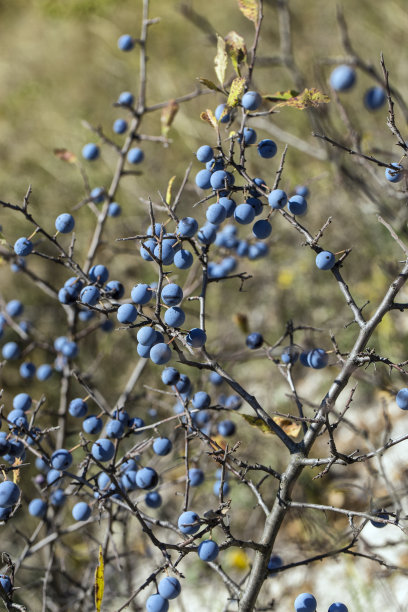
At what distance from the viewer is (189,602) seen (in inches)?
116

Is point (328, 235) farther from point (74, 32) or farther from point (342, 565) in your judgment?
point (74, 32)

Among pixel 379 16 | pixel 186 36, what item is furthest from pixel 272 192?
pixel 186 36

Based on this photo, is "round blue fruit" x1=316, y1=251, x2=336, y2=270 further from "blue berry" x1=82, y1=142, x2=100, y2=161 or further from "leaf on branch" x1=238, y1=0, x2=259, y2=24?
"blue berry" x1=82, y1=142, x2=100, y2=161

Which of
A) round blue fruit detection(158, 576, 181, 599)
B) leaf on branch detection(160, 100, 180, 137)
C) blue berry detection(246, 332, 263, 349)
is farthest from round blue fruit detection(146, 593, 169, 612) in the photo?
leaf on branch detection(160, 100, 180, 137)

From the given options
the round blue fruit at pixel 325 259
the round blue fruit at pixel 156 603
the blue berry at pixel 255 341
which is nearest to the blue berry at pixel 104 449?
the round blue fruit at pixel 156 603

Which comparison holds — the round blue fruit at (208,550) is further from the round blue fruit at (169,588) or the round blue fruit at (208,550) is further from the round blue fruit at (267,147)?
the round blue fruit at (267,147)

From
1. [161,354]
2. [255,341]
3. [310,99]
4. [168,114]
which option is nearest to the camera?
[161,354]

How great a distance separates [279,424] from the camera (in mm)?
1371

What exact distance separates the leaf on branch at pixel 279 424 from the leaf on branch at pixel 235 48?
0.82 metres

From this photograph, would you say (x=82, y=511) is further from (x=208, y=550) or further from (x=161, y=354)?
(x=161, y=354)

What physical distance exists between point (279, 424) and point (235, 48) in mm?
936

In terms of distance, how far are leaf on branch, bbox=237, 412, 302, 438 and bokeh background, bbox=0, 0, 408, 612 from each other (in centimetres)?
31

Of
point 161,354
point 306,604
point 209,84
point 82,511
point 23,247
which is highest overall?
point 209,84

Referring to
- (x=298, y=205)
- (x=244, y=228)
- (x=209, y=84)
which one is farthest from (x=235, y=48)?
(x=244, y=228)
